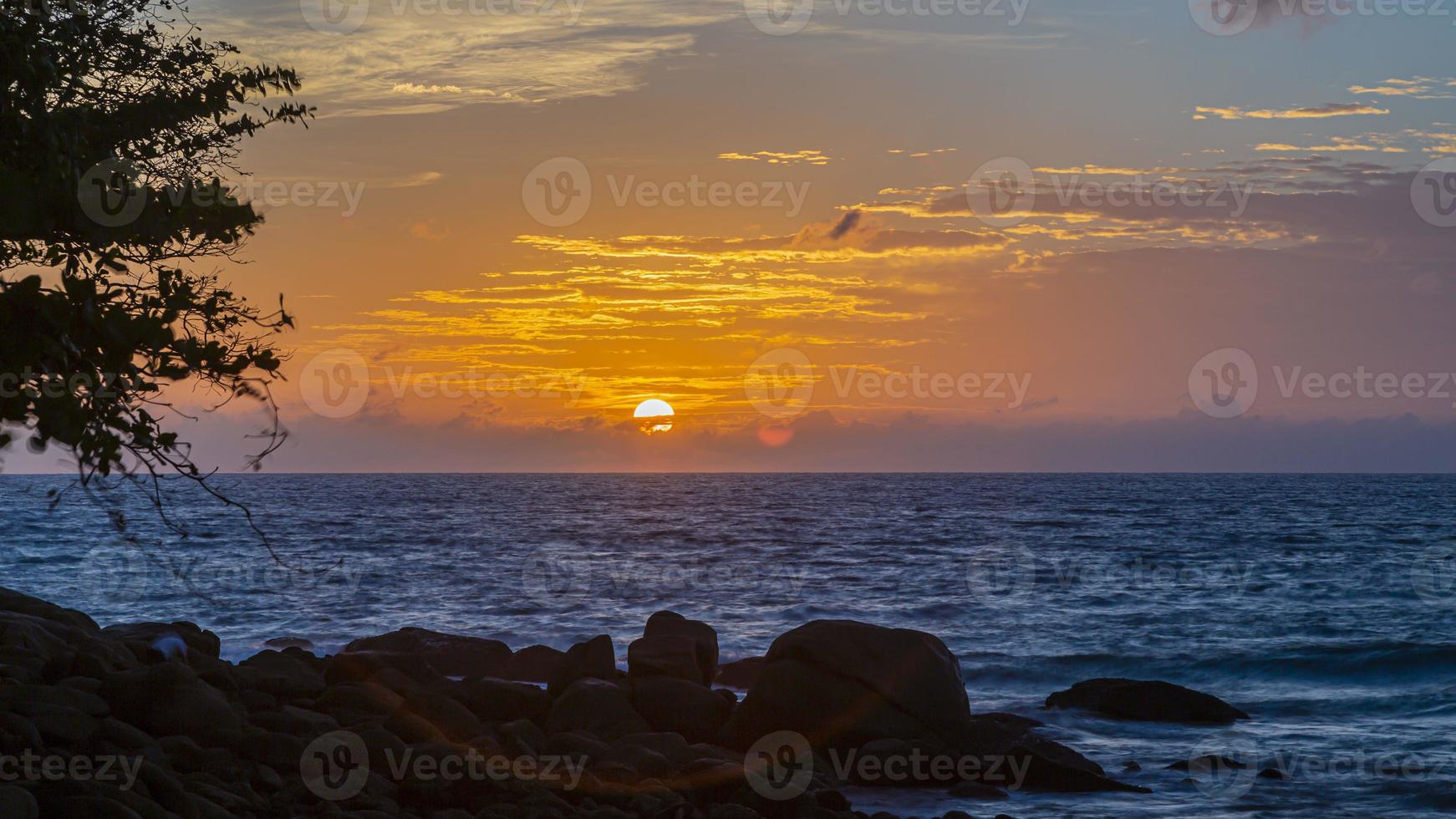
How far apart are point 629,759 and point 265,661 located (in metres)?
5.76

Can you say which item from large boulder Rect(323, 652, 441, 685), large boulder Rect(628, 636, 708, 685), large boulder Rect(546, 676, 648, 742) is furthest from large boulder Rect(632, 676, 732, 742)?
large boulder Rect(323, 652, 441, 685)

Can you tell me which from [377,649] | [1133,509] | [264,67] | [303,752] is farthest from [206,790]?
[1133,509]

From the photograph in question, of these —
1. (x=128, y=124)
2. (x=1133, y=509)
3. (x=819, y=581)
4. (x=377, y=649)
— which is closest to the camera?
(x=128, y=124)

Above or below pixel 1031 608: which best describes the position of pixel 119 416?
above

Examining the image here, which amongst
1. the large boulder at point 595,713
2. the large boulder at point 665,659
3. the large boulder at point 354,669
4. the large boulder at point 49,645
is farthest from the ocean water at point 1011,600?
the large boulder at point 665,659

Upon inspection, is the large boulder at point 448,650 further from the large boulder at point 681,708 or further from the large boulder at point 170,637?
the large boulder at point 681,708

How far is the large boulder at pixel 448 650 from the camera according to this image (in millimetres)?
19344

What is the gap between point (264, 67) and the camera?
436 inches

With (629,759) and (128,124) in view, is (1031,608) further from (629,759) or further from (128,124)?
(128,124)

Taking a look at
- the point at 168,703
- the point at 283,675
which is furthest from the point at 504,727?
the point at 168,703

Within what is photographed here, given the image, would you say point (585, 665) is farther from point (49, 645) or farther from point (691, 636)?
point (49, 645)

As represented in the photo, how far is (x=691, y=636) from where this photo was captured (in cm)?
1841

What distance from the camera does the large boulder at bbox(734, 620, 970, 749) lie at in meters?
15.9

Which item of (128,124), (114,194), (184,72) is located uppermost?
(184,72)
